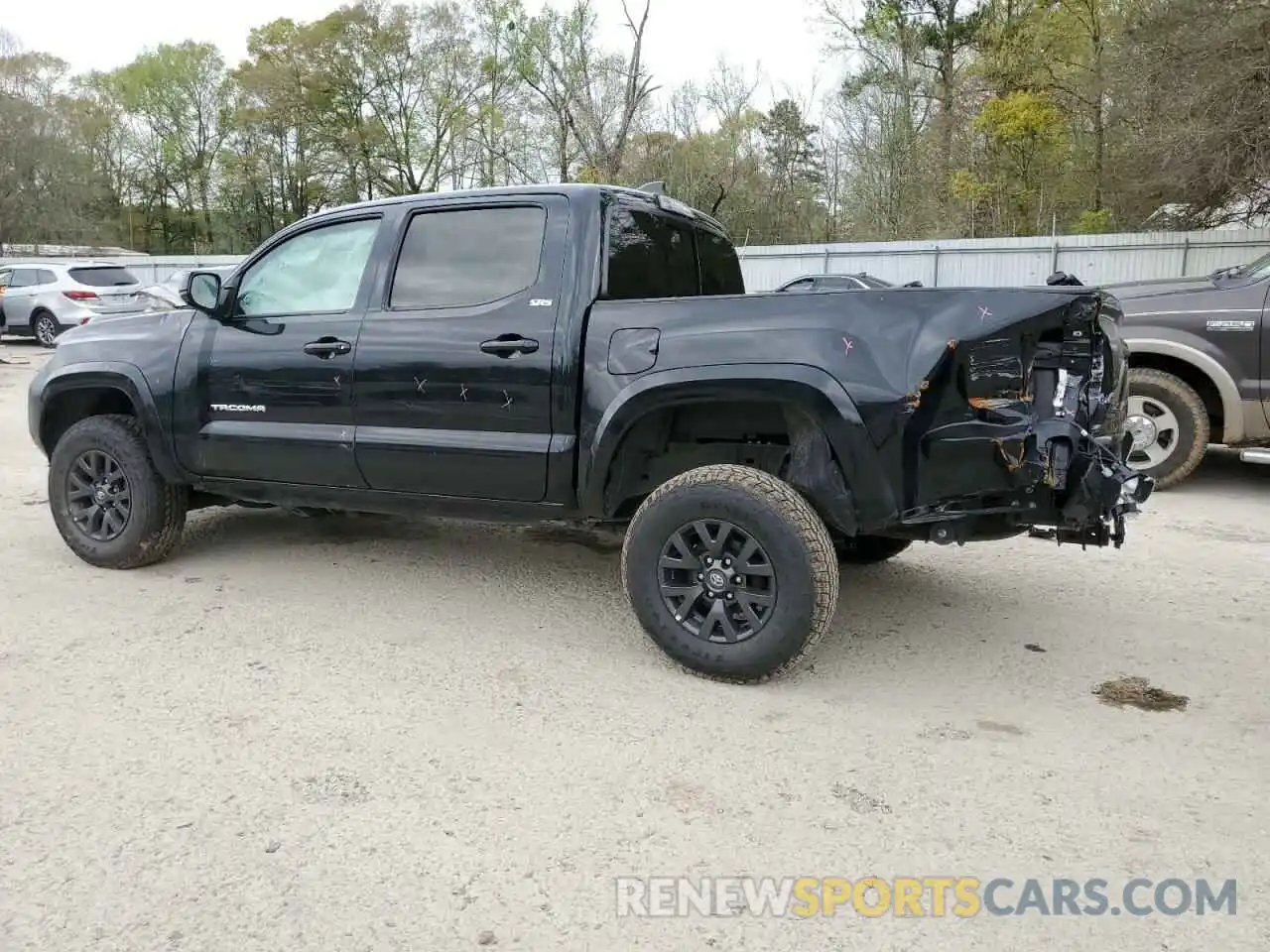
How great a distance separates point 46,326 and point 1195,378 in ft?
64.3

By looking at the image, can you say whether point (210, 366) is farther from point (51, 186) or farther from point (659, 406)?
point (51, 186)

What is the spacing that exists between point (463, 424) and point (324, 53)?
4973 cm

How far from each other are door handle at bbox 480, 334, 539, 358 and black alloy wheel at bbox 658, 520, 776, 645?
98 centimetres

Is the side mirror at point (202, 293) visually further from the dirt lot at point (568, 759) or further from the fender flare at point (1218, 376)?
the fender flare at point (1218, 376)

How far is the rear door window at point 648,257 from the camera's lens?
4.06 metres

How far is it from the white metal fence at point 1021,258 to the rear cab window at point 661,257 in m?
15.5

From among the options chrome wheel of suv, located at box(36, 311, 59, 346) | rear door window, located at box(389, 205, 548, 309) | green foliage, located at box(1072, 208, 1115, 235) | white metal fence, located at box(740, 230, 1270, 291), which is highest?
green foliage, located at box(1072, 208, 1115, 235)

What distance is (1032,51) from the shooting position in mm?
23953

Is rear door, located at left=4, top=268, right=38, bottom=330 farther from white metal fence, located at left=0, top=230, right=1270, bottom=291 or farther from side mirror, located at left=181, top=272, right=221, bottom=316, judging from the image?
side mirror, located at left=181, top=272, right=221, bottom=316

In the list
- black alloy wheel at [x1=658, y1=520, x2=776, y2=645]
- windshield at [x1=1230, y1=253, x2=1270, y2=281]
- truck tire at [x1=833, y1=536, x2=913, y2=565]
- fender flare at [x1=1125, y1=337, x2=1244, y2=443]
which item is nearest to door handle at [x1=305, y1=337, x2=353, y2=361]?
black alloy wheel at [x1=658, y1=520, x2=776, y2=645]

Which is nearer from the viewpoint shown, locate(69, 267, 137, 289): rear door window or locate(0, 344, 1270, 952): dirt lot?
locate(0, 344, 1270, 952): dirt lot

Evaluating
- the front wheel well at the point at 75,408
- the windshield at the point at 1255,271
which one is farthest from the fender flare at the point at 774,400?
the windshield at the point at 1255,271

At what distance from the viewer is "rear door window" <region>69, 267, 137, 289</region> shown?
18406 millimetres

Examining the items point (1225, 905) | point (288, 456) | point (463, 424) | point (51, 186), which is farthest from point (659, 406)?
point (51, 186)
